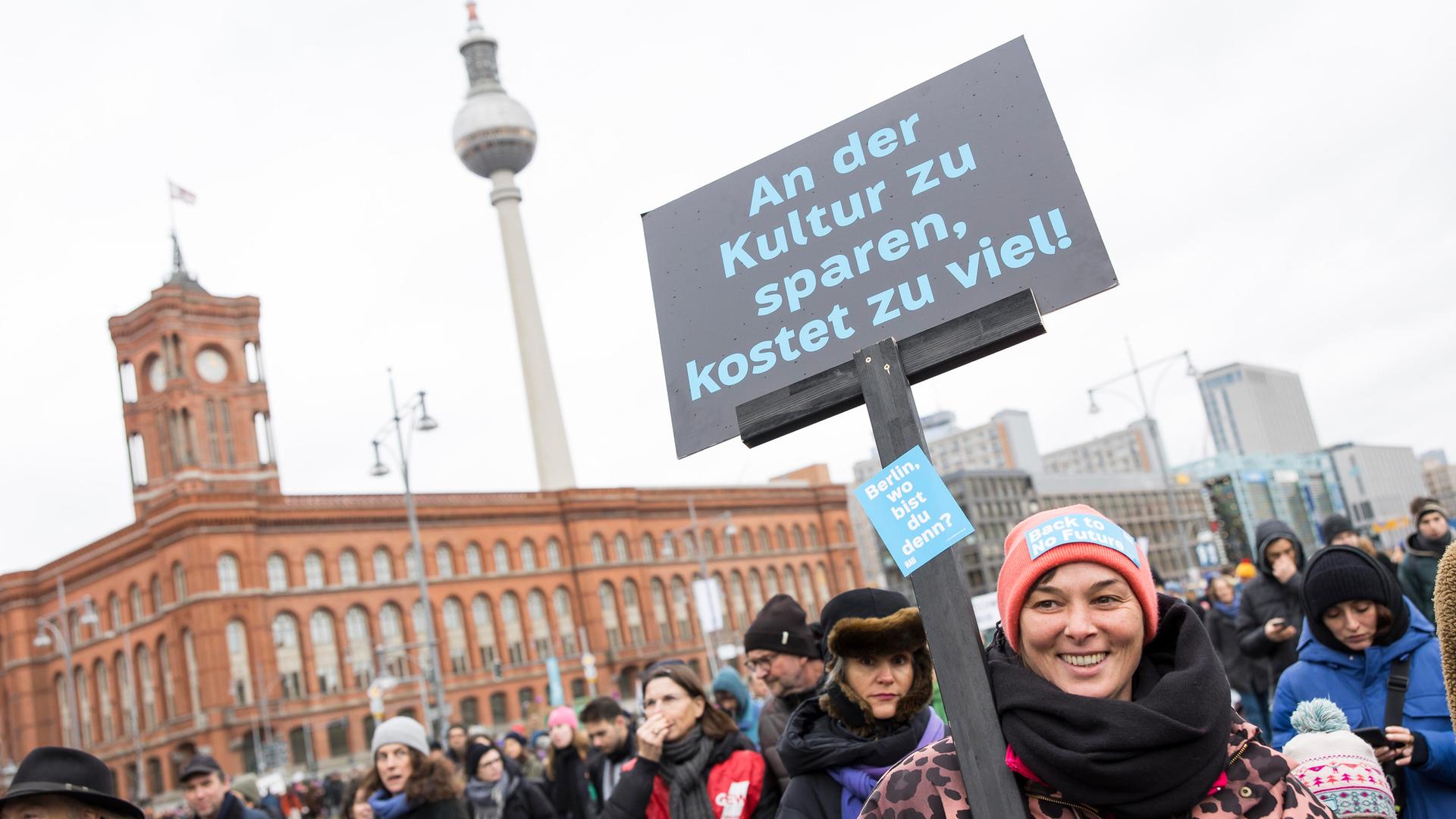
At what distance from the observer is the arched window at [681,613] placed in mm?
Result: 72938

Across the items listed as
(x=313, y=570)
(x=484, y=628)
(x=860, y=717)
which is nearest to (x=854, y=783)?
(x=860, y=717)

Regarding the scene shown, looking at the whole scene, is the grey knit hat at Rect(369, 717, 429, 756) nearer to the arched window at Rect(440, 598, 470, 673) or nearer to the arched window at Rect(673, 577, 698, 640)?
the arched window at Rect(440, 598, 470, 673)

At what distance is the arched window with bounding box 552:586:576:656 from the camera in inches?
2623

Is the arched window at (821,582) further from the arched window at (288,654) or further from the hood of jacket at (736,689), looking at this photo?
the hood of jacket at (736,689)

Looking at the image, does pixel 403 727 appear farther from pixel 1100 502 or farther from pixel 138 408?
pixel 1100 502

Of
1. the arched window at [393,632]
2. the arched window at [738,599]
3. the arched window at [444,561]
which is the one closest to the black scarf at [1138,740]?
the arched window at [393,632]

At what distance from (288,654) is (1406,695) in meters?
58.4

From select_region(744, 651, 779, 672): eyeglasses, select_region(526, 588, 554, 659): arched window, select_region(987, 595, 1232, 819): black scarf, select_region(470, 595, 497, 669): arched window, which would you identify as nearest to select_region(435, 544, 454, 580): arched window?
select_region(470, 595, 497, 669): arched window

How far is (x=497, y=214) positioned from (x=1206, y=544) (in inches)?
2209

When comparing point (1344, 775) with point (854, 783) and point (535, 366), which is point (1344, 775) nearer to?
point (854, 783)

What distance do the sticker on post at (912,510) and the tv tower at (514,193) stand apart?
7447cm

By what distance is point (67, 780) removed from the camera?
13.7ft

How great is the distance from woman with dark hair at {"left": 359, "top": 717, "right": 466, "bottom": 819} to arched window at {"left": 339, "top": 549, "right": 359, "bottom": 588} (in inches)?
2222

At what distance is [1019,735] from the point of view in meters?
2.30
